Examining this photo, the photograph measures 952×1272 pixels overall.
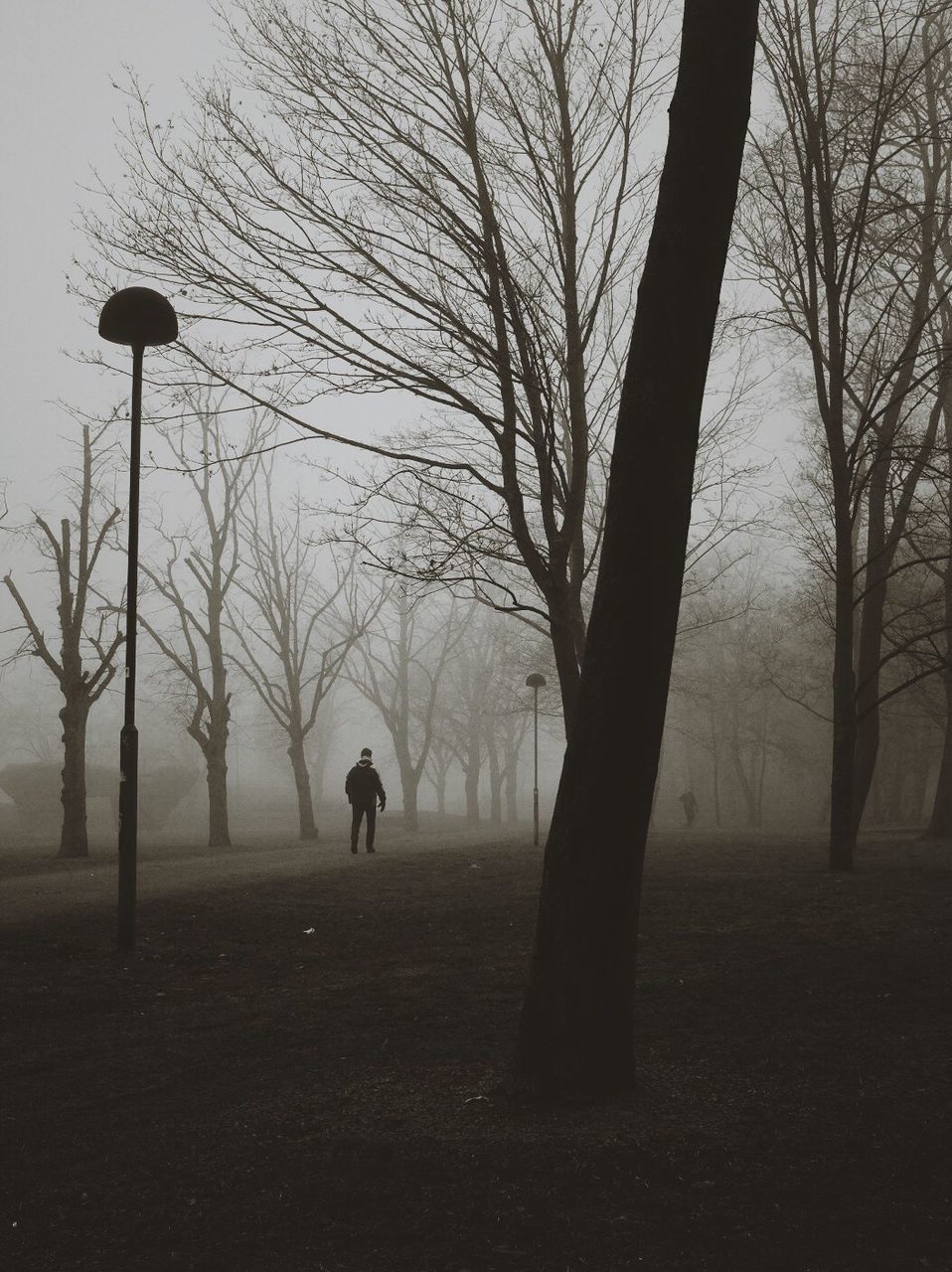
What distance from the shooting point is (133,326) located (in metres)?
8.54

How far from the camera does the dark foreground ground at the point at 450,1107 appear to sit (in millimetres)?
3215

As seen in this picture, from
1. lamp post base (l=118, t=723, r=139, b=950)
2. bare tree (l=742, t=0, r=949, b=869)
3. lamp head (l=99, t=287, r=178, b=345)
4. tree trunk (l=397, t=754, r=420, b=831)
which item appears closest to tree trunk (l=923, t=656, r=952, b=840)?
bare tree (l=742, t=0, r=949, b=869)

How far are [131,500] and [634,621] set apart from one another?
5.66m

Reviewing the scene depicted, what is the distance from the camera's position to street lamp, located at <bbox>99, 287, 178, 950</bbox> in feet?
26.3

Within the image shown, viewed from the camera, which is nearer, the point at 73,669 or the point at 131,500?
the point at 131,500

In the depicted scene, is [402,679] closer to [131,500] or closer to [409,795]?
[409,795]

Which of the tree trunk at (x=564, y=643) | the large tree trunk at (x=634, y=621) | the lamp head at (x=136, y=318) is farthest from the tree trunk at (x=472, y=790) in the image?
the large tree trunk at (x=634, y=621)

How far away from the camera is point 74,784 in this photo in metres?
19.8

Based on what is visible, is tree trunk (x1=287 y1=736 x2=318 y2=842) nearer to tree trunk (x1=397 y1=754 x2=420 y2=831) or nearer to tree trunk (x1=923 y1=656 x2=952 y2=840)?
tree trunk (x1=397 y1=754 x2=420 y2=831)

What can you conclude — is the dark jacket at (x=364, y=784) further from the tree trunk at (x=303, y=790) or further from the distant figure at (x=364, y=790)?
the tree trunk at (x=303, y=790)

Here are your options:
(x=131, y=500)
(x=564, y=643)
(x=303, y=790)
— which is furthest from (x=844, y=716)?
(x=303, y=790)

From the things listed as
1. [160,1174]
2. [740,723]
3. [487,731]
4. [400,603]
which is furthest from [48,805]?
[160,1174]

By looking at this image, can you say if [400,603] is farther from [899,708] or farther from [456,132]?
[456,132]

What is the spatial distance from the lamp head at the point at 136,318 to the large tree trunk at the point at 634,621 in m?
5.57
